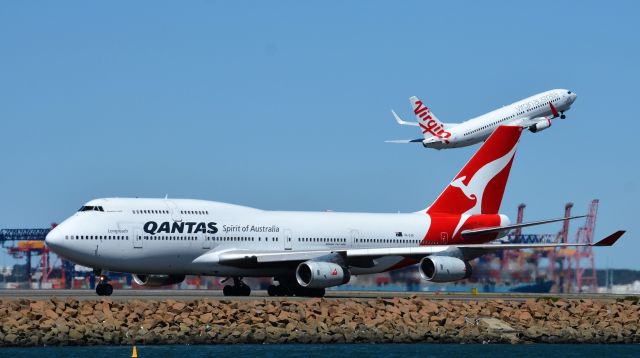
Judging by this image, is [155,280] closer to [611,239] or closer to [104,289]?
[104,289]

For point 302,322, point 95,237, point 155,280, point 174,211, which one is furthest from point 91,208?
point 302,322

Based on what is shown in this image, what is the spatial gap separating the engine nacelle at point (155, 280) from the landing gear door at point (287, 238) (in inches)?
200

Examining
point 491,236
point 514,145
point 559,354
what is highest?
point 514,145

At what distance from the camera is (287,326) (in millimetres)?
46594

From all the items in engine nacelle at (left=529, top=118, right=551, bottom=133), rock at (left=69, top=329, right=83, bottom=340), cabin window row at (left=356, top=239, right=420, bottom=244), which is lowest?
rock at (left=69, top=329, right=83, bottom=340)

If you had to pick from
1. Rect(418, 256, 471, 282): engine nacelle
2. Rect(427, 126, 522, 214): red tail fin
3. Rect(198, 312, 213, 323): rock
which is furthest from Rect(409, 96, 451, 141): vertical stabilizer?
Rect(198, 312, 213, 323): rock

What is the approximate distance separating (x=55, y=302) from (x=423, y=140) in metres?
45.5

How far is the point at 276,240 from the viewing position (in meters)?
59.7

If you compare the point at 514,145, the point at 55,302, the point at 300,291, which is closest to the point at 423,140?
the point at 514,145

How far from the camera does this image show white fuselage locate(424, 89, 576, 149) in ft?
293

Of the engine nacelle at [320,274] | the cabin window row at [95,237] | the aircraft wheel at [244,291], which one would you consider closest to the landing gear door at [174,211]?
the cabin window row at [95,237]

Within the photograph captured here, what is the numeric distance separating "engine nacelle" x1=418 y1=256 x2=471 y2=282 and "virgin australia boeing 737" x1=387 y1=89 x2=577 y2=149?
30.6 metres

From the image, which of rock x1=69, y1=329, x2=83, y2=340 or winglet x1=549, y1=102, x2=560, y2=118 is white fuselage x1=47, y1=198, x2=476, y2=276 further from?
winglet x1=549, y1=102, x2=560, y2=118

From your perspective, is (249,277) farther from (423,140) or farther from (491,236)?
(423,140)
